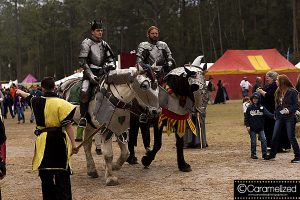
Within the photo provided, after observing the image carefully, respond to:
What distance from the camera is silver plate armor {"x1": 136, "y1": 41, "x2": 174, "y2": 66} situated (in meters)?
9.77

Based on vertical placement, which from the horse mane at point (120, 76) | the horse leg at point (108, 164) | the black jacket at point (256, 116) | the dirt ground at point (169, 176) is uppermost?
the horse mane at point (120, 76)

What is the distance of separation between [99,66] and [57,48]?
69377 millimetres

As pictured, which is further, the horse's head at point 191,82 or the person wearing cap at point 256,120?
the person wearing cap at point 256,120

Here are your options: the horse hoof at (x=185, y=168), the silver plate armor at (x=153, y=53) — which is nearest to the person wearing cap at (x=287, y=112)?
the horse hoof at (x=185, y=168)

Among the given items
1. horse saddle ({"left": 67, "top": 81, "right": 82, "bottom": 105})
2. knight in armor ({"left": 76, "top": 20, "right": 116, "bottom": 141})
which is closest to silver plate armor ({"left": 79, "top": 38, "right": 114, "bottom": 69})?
knight in armor ({"left": 76, "top": 20, "right": 116, "bottom": 141})

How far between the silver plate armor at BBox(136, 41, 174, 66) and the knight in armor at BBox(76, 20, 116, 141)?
0.79 m

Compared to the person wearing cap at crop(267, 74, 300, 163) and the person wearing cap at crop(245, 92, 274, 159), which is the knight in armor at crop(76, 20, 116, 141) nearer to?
the person wearing cap at crop(245, 92, 274, 159)

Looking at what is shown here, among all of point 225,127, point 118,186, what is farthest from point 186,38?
point 118,186

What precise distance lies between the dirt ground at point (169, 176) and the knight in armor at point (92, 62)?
134 centimetres

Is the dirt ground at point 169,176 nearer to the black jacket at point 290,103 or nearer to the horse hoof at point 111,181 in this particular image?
the horse hoof at point 111,181

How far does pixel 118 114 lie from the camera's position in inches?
327

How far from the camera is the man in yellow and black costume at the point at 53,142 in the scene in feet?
20.5

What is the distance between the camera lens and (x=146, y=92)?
791 cm

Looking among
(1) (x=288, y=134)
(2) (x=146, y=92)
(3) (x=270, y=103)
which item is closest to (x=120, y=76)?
(2) (x=146, y=92)
